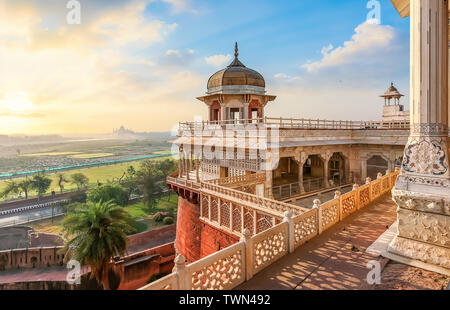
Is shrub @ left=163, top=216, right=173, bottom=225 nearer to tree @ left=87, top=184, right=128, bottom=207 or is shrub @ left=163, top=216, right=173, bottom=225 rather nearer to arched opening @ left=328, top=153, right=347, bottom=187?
tree @ left=87, top=184, right=128, bottom=207

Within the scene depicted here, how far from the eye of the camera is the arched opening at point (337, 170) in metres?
19.4

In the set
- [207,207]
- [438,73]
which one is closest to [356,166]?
[207,207]

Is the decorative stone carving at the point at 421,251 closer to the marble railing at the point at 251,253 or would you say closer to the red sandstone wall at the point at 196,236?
the marble railing at the point at 251,253

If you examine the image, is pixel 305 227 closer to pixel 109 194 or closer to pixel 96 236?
pixel 96 236

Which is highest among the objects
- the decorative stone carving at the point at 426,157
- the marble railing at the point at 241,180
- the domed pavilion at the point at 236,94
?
the domed pavilion at the point at 236,94

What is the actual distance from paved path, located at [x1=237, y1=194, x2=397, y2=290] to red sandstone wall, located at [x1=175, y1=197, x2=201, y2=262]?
379 inches

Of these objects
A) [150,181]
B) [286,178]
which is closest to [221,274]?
[286,178]

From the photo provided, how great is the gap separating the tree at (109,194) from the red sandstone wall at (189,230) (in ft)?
100

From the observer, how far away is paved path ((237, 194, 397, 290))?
4395mm

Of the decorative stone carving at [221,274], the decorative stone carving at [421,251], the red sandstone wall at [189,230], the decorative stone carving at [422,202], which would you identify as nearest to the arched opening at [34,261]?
the red sandstone wall at [189,230]

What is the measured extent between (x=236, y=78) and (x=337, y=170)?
11.3 meters

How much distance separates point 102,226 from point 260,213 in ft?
34.2

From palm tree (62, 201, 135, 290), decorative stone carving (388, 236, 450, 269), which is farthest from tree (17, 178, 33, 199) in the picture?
decorative stone carving (388, 236, 450, 269)
